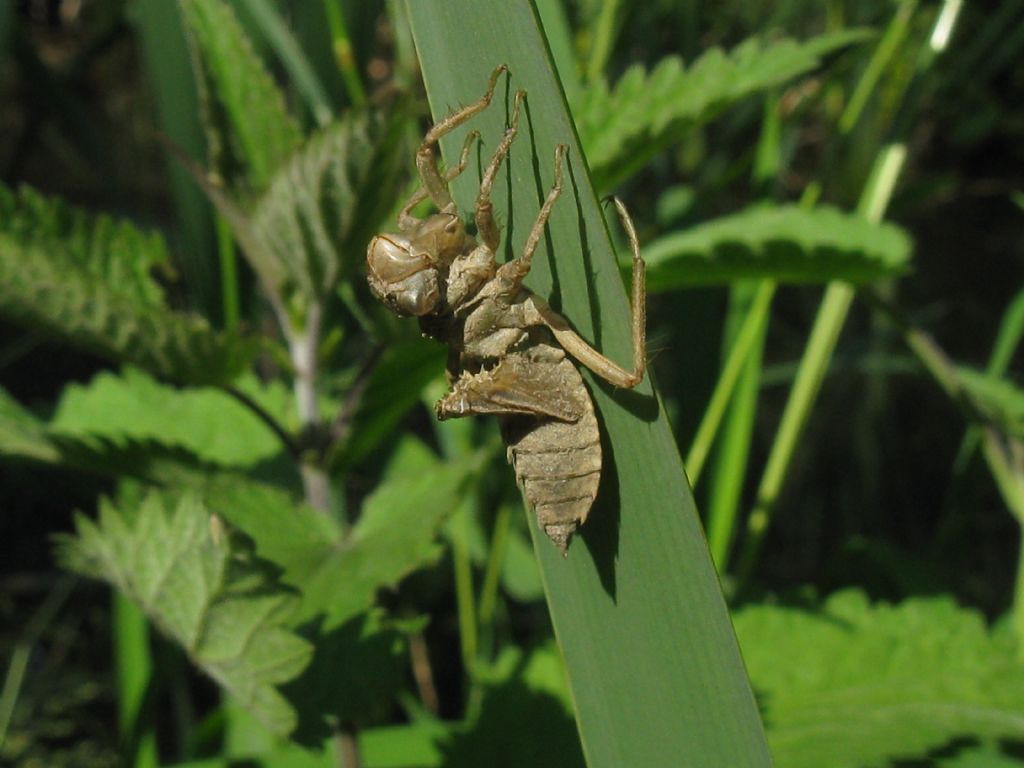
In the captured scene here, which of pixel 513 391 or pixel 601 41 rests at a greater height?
pixel 601 41

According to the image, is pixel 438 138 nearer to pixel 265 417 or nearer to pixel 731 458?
pixel 265 417

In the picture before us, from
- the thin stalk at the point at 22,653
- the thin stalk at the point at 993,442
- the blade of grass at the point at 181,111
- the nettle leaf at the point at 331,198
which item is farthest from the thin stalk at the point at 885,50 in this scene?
the thin stalk at the point at 22,653

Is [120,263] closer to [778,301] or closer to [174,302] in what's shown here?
[174,302]

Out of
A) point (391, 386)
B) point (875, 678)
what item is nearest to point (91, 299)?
point (391, 386)

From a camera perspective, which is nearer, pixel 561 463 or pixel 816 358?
pixel 561 463

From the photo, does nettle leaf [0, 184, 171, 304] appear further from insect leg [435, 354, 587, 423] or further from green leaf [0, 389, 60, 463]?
insect leg [435, 354, 587, 423]

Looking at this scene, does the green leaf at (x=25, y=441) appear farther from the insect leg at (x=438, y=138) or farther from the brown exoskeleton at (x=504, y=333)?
the insect leg at (x=438, y=138)

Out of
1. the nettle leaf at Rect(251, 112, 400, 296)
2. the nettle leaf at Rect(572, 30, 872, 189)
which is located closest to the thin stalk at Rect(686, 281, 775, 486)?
the nettle leaf at Rect(572, 30, 872, 189)
